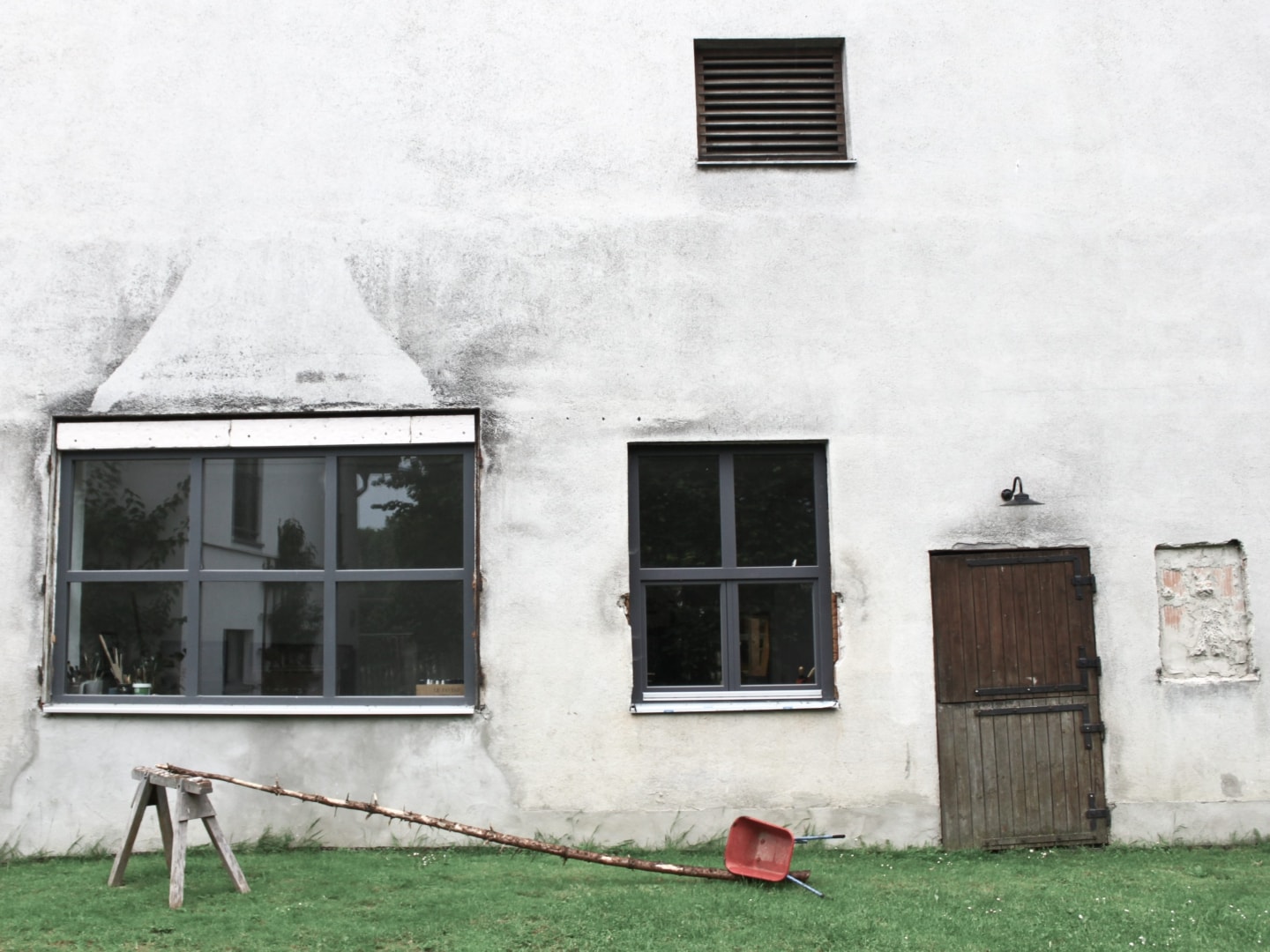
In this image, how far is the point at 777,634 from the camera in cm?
800

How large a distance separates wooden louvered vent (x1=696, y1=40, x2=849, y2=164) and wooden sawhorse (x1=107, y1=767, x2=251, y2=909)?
5022 millimetres

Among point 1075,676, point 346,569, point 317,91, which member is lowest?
point 1075,676

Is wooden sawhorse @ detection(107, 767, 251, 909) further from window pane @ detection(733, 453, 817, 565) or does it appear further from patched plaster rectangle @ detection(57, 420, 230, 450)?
window pane @ detection(733, 453, 817, 565)

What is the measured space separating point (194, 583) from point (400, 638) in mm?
1379

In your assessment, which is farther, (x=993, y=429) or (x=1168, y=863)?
(x=993, y=429)

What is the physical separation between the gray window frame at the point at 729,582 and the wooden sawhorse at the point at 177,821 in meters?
2.62

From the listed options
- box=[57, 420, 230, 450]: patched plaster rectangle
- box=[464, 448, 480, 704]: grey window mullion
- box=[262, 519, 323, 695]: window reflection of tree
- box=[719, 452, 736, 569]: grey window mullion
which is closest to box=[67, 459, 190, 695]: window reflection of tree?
box=[57, 420, 230, 450]: patched plaster rectangle

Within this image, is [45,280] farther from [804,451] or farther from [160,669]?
[804,451]

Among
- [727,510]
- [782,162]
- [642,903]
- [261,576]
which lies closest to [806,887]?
[642,903]

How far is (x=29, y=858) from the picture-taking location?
7.64m

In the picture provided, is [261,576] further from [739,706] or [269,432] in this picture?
[739,706]

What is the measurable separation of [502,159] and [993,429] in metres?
3.66

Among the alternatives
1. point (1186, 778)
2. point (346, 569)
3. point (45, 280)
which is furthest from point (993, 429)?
point (45, 280)

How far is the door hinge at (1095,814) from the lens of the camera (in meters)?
7.75
